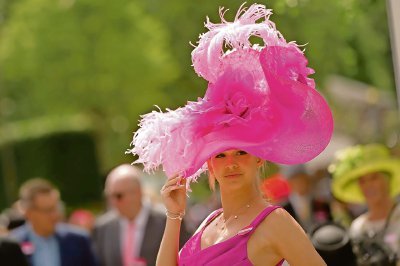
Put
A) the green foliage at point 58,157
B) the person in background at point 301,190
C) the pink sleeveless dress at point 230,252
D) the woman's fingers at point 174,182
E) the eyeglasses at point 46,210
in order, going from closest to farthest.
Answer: the pink sleeveless dress at point 230,252
the woman's fingers at point 174,182
the eyeglasses at point 46,210
the person in background at point 301,190
the green foliage at point 58,157

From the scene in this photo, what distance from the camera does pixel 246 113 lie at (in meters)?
4.89

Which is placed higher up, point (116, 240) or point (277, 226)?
point (277, 226)

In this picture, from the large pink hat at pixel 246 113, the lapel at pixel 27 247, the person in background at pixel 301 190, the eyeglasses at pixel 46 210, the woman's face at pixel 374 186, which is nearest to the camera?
the large pink hat at pixel 246 113

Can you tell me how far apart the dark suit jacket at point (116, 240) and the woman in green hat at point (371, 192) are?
1455mm

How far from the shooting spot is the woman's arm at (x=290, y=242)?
15.0ft

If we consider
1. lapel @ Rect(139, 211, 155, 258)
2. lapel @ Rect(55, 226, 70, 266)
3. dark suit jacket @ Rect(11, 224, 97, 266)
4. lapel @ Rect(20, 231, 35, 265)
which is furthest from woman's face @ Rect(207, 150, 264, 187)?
lapel @ Rect(20, 231, 35, 265)

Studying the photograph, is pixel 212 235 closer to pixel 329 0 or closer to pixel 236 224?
pixel 236 224

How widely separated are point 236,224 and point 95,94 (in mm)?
23103

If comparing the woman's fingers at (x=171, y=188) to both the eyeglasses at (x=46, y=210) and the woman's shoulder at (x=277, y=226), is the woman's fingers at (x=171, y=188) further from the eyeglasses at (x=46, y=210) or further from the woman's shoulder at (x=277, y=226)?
the eyeglasses at (x=46, y=210)

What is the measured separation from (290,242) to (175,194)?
2.12 ft

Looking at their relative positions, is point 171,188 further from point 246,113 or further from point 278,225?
point 278,225

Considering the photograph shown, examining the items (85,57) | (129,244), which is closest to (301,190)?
(129,244)

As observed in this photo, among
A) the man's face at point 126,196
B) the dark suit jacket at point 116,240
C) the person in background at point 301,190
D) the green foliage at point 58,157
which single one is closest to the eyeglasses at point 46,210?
the dark suit jacket at point 116,240

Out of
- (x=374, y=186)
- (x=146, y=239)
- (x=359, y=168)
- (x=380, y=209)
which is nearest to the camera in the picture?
(x=380, y=209)
